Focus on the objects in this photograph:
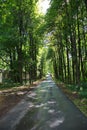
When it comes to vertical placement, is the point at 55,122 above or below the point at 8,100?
below

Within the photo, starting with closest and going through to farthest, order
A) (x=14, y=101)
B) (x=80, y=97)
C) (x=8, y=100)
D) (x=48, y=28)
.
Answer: (x=14, y=101), (x=8, y=100), (x=80, y=97), (x=48, y=28)

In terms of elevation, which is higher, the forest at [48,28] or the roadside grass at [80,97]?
the forest at [48,28]

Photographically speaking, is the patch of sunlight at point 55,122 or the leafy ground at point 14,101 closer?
the patch of sunlight at point 55,122

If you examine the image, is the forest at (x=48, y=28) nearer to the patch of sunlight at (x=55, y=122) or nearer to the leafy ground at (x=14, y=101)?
the leafy ground at (x=14, y=101)

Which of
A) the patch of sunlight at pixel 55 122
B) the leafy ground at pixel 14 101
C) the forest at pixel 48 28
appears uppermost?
the forest at pixel 48 28

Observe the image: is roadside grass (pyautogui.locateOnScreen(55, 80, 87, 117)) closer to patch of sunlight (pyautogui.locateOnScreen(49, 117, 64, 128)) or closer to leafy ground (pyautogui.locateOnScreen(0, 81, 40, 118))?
patch of sunlight (pyautogui.locateOnScreen(49, 117, 64, 128))

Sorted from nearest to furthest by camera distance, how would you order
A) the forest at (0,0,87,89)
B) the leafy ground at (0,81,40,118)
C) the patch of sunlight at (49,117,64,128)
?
the patch of sunlight at (49,117,64,128), the leafy ground at (0,81,40,118), the forest at (0,0,87,89)

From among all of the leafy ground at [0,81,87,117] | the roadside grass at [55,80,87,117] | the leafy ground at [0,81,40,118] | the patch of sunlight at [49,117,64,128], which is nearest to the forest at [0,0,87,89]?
the roadside grass at [55,80,87,117]

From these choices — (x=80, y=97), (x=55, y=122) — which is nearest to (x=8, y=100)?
Result: (x=80, y=97)

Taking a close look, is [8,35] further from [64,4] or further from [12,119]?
[12,119]

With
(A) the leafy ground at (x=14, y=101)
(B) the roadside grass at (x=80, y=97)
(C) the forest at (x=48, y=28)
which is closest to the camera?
(A) the leafy ground at (x=14, y=101)

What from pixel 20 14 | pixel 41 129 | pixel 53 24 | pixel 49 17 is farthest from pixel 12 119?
pixel 20 14

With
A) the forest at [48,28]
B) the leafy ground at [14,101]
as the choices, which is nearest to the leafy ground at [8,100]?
the leafy ground at [14,101]

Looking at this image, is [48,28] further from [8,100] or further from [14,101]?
[14,101]
